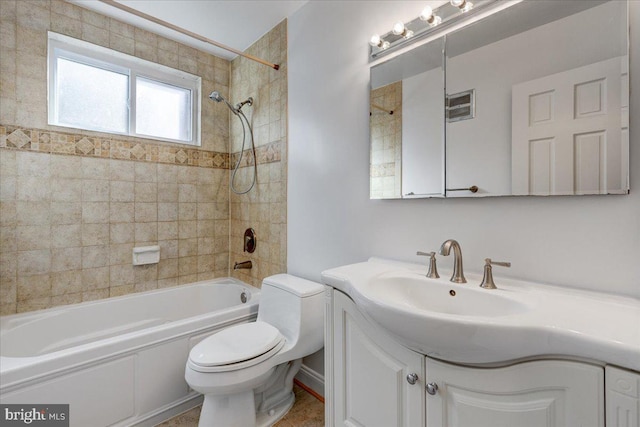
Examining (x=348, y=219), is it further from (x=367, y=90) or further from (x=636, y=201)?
(x=636, y=201)

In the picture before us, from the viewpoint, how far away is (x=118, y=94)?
90.0 inches

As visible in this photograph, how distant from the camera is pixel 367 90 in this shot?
5.10 ft

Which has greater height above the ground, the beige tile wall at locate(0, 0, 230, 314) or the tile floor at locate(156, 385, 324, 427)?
the beige tile wall at locate(0, 0, 230, 314)

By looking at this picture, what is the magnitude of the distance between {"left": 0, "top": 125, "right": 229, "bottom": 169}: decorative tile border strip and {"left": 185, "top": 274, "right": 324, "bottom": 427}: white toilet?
55.7 inches

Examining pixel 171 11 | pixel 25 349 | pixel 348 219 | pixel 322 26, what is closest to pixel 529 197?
pixel 348 219

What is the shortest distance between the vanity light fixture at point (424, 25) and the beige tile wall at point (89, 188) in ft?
5.91

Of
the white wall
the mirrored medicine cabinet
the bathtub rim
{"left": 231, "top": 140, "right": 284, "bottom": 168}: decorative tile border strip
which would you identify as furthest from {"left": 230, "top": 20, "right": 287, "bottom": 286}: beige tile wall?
the mirrored medicine cabinet

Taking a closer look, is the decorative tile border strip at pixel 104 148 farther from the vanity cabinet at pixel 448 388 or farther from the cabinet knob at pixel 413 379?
the cabinet knob at pixel 413 379

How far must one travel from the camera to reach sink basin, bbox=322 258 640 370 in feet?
2.12

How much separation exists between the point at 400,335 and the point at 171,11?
2501 millimetres

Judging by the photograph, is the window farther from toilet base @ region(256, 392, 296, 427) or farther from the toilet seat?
toilet base @ region(256, 392, 296, 427)

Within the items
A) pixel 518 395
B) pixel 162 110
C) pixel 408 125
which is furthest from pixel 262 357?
pixel 162 110

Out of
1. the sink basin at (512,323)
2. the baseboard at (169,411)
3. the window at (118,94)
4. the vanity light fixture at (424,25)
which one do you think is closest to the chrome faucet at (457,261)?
the sink basin at (512,323)

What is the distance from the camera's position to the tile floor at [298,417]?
5.27 ft
